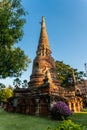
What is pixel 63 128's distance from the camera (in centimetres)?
587

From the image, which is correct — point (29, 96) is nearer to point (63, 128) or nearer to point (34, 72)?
point (34, 72)

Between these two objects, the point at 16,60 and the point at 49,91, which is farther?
the point at 49,91

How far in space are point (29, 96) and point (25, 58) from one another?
1020cm

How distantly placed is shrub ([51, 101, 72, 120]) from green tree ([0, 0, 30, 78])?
23.0 feet

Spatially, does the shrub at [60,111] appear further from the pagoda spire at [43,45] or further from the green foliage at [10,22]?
the pagoda spire at [43,45]

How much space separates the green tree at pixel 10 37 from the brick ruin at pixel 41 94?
856 centimetres

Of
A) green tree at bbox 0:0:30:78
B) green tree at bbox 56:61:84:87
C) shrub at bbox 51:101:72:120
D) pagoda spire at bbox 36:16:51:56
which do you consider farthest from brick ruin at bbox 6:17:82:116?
green tree at bbox 56:61:84:87

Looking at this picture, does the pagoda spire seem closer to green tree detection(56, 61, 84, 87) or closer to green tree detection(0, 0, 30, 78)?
green tree detection(56, 61, 84, 87)

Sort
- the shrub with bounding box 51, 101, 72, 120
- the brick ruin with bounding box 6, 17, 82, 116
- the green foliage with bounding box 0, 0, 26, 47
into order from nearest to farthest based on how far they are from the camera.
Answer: the green foliage with bounding box 0, 0, 26, 47 < the shrub with bounding box 51, 101, 72, 120 < the brick ruin with bounding box 6, 17, 82, 116

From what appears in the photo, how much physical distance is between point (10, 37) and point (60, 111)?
34.4 feet

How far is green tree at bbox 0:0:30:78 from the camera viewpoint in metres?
16.8

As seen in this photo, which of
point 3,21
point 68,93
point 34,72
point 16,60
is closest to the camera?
point 3,21

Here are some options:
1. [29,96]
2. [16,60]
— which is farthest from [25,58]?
[29,96]

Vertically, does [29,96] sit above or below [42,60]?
below
